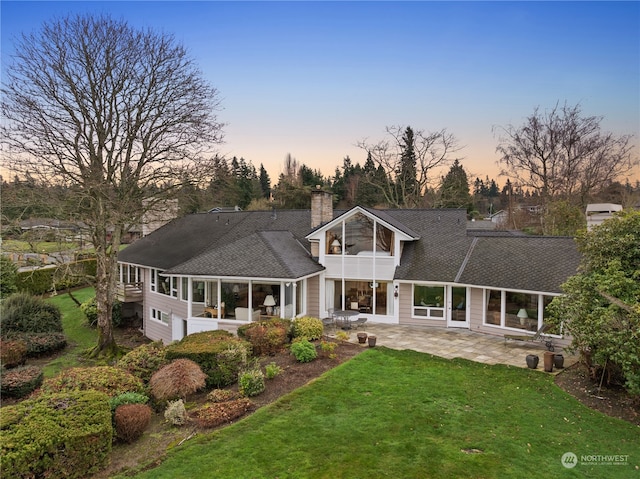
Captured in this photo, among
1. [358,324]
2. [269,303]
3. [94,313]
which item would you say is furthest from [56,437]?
[94,313]

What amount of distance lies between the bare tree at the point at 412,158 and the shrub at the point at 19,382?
30.5m

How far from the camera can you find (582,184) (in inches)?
1222

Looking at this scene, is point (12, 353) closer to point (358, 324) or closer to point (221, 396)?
point (221, 396)

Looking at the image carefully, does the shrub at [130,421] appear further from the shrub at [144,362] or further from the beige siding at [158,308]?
the beige siding at [158,308]

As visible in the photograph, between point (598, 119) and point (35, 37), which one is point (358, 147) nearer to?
point (598, 119)

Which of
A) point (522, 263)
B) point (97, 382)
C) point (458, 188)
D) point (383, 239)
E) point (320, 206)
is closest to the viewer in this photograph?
point (97, 382)

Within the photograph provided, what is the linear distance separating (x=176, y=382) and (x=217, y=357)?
1.56 meters

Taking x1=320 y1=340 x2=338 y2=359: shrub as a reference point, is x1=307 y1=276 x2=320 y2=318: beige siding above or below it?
above

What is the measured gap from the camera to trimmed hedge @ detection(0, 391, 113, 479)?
6.01 m

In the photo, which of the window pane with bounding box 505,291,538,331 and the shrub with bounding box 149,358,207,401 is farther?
the window pane with bounding box 505,291,538,331

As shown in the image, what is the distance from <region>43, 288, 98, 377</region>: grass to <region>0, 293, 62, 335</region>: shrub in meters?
1.71

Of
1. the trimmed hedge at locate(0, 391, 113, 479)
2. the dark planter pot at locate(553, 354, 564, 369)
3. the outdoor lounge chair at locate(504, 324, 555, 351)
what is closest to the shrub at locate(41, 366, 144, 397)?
the trimmed hedge at locate(0, 391, 113, 479)

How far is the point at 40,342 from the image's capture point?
18547 millimetres

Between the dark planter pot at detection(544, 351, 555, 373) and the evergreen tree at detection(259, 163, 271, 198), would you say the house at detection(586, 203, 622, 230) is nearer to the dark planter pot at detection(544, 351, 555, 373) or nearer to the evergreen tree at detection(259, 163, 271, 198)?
the dark planter pot at detection(544, 351, 555, 373)
